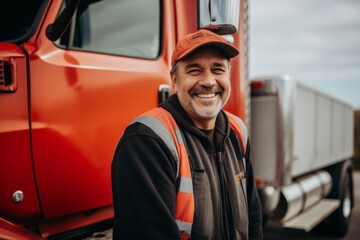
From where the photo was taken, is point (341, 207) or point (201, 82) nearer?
point (201, 82)

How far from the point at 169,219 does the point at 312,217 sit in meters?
3.43

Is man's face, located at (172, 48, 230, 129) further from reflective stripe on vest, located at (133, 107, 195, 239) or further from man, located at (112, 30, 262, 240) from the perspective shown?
reflective stripe on vest, located at (133, 107, 195, 239)

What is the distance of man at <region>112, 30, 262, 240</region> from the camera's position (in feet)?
4.98

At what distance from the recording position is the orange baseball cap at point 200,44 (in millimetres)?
1714

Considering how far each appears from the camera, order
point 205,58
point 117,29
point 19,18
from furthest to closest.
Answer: point 117,29 → point 19,18 → point 205,58

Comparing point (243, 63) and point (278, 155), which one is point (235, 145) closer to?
point (243, 63)

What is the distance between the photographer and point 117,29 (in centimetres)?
233

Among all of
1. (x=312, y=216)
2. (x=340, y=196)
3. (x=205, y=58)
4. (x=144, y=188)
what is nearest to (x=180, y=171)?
(x=144, y=188)

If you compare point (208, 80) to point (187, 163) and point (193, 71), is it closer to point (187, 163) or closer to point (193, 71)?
point (193, 71)

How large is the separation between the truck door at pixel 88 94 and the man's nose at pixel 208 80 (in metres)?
0.55

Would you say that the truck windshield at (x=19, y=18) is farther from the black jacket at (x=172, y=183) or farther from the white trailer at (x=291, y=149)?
the white trailer at (x=291, y=149)

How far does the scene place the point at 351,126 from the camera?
24.7ft

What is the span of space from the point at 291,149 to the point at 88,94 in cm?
249

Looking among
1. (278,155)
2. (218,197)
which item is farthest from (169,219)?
(278,155)
